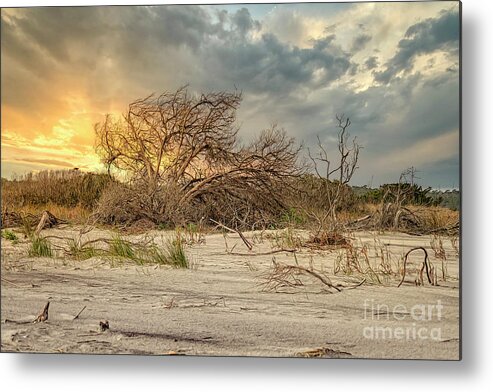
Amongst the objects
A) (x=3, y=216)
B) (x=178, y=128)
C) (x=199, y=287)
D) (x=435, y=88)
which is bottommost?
(x=199, y=287)

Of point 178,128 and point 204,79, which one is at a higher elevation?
point 204,79

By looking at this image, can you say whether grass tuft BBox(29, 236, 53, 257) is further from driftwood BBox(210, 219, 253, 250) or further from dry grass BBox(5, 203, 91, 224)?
driftwood BBox(210, 219, 253, 250)

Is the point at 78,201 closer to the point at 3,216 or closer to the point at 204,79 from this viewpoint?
the point at 3,216

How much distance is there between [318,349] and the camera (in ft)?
11.9

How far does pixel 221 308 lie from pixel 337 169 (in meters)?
1.10

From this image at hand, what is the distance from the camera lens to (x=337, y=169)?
3.74 m

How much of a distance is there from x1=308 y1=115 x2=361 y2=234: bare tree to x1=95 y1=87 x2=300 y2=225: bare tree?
254 millimetres

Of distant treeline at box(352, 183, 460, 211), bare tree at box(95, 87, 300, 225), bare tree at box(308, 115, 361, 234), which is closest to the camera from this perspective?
distant treeline at box(352, 183, 460, 211)

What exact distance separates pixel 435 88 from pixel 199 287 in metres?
1.86

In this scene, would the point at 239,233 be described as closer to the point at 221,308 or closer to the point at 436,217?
the point at 221,308

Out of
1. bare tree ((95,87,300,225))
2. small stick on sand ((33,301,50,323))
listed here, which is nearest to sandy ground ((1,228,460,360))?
small stick on sand ((33,301,50,323))

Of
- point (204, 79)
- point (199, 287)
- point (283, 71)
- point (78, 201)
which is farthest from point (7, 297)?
point (283, 71)

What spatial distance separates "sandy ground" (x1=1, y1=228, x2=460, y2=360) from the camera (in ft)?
11.9

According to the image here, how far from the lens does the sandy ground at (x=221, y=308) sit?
11.9ft
